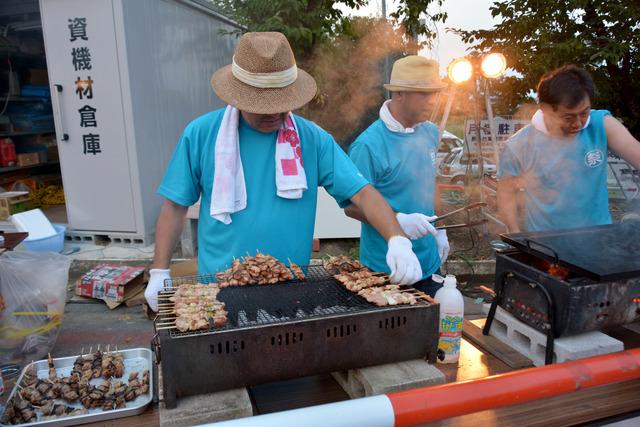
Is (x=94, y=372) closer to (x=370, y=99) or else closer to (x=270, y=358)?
(x=270, y=358)

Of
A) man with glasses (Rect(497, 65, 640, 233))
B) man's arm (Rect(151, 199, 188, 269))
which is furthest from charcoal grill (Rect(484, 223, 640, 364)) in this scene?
man's arm (Rect(151, 199, 188, 269))

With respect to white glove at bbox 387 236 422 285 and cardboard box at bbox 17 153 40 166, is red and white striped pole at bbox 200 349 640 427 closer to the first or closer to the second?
white glove at bbox 387 236 422 285

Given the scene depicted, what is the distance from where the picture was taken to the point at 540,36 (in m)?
7.84

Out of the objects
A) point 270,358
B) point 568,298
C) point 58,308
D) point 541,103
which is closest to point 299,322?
point 270,358

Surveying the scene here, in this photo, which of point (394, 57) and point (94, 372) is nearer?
point (94, 372)

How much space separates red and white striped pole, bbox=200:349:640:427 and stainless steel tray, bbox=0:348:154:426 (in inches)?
26.2

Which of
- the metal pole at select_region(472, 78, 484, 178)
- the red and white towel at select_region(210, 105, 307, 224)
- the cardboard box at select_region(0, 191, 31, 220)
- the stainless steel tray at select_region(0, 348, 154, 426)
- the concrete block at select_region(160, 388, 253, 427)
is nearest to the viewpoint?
the concrete block at select_region(160, 388, 253, 427)

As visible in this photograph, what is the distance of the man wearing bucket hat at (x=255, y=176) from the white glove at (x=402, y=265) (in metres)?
0.02

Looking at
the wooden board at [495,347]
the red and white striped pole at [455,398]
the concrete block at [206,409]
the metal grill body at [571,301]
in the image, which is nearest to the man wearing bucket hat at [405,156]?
the wooden board at [495,347]

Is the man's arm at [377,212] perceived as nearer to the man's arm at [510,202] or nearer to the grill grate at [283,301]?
the grill grate at [283,301]

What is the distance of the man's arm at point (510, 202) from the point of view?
11.6ft

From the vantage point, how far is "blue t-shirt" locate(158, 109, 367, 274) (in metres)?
2.54

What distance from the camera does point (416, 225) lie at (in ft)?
9.88

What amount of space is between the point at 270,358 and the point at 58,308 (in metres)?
3.64
